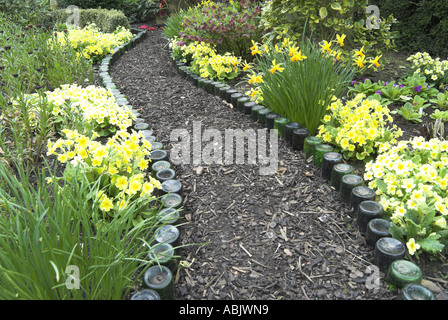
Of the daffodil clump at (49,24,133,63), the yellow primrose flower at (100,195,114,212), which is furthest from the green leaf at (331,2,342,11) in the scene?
the daffodil clump at (49,24,133,63)

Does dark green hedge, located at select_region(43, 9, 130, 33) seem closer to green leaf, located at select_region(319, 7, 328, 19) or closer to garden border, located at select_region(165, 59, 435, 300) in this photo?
garden border, located at select_region(165, 59, 435, 300)

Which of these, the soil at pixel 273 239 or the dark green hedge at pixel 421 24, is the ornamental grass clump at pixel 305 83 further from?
the dark green hedge at pixel 421 24

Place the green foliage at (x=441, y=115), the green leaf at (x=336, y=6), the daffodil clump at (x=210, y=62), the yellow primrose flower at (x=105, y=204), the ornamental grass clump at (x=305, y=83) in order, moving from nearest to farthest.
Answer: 1. the yellow primrose flower at (x=105, y=204)
2. the ornamental grass clump at (x=305, y=83)
3. the green foliage at (x=441, y=115)
4. the green leaf at (x=336, y=6)
5. the daffodil clump at (x=210, y=62)

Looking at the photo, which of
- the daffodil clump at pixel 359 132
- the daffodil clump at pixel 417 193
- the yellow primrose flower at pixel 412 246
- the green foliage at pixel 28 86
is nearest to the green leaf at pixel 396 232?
the daffodil clump at pixel 417 193

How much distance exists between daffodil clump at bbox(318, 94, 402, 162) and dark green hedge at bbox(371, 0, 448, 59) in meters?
3.39

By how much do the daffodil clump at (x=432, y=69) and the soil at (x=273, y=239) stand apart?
1.33m

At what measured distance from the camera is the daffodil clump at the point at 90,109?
283 centimetres

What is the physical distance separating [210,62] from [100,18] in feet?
15.8

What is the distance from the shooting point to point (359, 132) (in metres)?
2.50

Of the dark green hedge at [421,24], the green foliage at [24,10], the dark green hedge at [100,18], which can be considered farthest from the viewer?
the green foliage at [24,10]

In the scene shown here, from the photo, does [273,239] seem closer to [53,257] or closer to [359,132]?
[359,132]

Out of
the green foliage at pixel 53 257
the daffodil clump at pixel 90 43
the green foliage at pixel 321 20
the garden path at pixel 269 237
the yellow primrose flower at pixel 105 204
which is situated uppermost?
the green foliage at pixel 321 20

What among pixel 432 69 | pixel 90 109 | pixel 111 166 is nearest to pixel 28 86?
pixel 90 109
